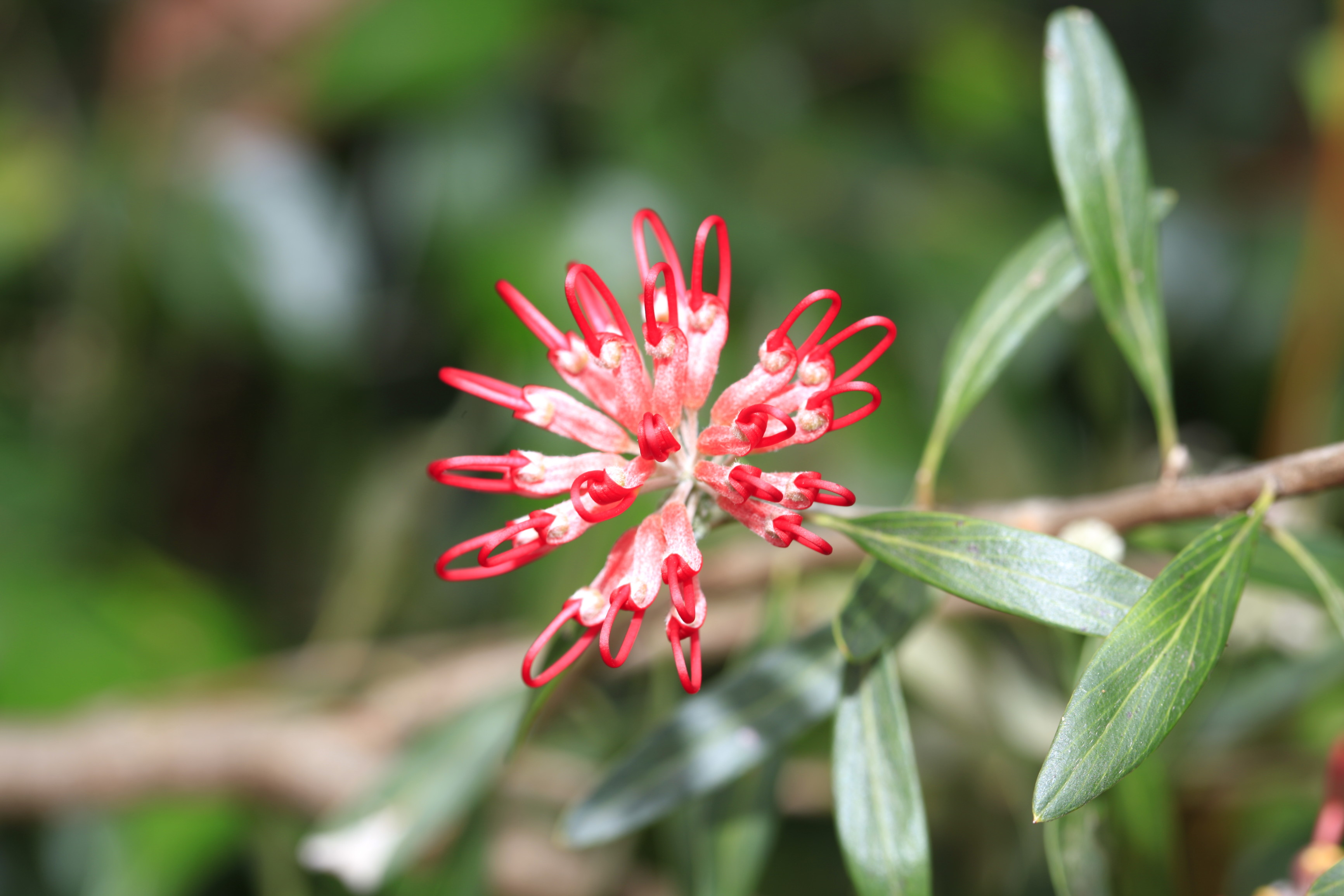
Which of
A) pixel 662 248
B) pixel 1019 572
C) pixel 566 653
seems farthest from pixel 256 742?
pixel 1019 572

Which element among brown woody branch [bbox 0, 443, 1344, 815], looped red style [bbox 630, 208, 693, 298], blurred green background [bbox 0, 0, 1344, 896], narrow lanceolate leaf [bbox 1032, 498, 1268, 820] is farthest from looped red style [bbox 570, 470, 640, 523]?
blurred green background [bbox 0, 0, 1344, 896]

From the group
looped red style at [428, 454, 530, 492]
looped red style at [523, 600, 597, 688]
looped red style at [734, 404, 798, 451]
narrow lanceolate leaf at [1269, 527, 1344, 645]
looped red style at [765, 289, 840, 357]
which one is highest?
looped red style at [765, 289, 840, 357]

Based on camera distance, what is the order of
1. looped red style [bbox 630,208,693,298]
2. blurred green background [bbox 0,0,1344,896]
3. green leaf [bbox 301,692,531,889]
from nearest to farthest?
looped red style [bbox 630,208,693,298], green leaf [bbox 301,692,531,889], blurred green background [bbox 0,0,1344,896]

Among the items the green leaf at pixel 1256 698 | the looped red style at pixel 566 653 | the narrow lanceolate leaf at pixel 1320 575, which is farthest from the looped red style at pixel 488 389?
the green leaf at pixel 1256 698

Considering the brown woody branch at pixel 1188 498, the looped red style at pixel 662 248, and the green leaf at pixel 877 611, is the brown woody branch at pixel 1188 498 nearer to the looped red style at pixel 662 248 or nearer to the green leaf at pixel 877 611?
the green leaf at pixel 877 611

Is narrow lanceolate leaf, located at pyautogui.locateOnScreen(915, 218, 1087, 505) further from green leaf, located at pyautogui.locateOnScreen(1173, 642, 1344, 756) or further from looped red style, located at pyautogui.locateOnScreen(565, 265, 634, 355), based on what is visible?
green leaf, located at pyautogui.locateOnScreen(1173, 642, 1344, 756)

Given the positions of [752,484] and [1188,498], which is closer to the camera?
[752,484]

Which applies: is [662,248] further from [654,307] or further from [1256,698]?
[1256,698]
